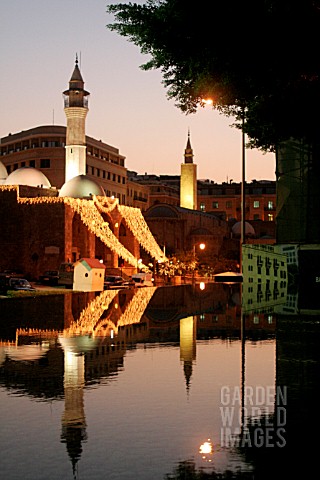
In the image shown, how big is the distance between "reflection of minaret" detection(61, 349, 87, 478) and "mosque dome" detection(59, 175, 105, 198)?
43.5 m

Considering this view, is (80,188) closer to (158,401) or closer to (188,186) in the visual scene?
(188,186)

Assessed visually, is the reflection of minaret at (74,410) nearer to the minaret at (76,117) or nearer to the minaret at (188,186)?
the minaret at (76,117)

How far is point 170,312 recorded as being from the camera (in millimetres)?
24047

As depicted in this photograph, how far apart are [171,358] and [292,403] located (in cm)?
457

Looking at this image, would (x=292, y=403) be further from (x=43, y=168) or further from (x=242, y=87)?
(x=43, y=168)

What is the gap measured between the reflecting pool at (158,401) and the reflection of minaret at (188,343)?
3 cm

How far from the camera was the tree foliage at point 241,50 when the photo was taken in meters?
12.5

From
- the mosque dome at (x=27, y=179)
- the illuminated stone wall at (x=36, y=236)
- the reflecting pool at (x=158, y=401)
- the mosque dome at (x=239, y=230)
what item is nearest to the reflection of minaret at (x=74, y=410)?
the reflecting pool at (x=158, y=401)

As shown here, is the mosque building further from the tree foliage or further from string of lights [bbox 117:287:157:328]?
the tree foliage

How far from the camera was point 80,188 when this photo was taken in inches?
2195

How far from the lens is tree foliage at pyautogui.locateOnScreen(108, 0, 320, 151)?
12.5m

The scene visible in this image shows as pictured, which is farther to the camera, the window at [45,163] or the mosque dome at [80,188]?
the window at [45,163]

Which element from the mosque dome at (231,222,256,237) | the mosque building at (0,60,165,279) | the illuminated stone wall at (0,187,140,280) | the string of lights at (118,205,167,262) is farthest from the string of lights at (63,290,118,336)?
the mosque dome at (231,222,256,237)

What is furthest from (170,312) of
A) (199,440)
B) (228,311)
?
(199,440)
